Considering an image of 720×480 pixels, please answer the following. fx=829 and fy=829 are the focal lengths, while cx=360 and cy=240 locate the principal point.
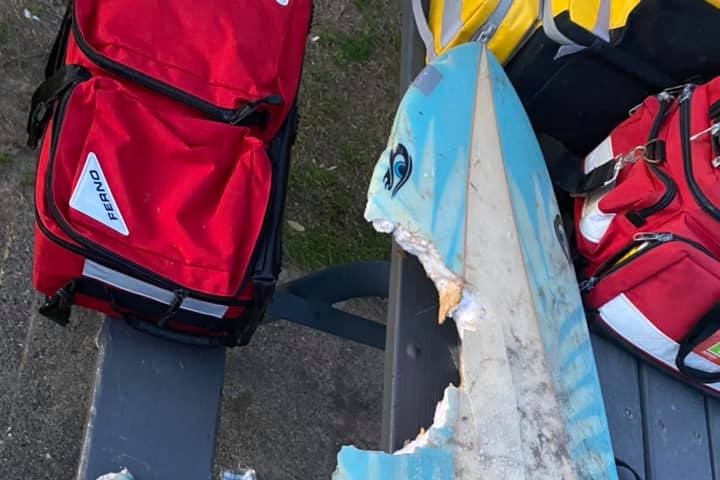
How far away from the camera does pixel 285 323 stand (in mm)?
2092

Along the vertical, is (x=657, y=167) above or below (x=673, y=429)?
above

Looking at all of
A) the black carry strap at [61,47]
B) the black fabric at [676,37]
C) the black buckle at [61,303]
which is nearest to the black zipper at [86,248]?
the black buckle at [61,303]

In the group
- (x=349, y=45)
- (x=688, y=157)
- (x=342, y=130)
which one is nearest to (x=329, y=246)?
(x=342, y=130)

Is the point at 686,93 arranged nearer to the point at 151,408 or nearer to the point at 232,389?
the point at 151,408

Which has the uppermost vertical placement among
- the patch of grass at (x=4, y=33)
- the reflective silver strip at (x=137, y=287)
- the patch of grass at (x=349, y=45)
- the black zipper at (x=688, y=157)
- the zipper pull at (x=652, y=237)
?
the black zipper at (x=688, y=157)

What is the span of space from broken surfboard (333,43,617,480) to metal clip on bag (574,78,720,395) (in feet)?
0.22

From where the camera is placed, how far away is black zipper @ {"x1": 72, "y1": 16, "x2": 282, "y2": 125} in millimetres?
1387

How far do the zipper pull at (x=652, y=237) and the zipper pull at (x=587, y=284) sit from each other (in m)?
0.14

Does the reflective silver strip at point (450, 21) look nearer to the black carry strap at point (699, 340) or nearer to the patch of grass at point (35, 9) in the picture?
the black carry strap at point (699, 340)

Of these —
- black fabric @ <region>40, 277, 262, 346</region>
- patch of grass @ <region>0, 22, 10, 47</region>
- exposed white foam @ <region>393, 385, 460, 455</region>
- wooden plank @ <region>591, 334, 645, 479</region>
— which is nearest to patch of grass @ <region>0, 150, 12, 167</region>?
patch of grass @ <region>0, 22, 10, 47</region>

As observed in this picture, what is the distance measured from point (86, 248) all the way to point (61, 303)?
184mm

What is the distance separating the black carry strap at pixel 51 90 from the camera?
4.48 ft

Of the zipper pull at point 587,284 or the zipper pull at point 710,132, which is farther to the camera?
the zipper pull at point 587,284

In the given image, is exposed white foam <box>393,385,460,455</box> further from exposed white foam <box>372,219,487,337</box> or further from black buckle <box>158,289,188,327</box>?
black buckle <box>158,289,188,327</box>
